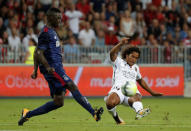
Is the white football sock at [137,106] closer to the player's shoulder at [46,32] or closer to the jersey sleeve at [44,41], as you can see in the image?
the jersey sleeve at [44,41]

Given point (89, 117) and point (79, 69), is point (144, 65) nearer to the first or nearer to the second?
point (79, 69)

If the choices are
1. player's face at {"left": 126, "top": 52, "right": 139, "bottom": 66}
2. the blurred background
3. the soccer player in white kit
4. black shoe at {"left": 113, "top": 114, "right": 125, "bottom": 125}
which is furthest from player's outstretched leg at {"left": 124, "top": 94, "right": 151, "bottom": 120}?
the blurred background

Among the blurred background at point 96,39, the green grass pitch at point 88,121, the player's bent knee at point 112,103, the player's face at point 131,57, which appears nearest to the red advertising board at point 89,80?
the blurred background at point 96,39

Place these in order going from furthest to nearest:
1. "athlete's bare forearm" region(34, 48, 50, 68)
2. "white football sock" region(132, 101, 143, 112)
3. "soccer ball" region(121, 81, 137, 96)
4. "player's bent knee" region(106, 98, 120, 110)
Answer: "soccer ball" region(121, 81, 137, 96) < "player's bent knee" region(106, 98, 120, 110) < "white football sock" region(132, 101, 143, 112) < "athlete's bare forearm" region(34, 48, 50, 68)

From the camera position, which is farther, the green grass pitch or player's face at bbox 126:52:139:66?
player's face at bbox 126:52:139:66

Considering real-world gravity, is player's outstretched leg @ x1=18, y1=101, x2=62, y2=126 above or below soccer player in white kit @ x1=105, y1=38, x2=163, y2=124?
below

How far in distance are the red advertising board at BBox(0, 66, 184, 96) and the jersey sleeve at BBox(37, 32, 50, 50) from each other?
931 cm

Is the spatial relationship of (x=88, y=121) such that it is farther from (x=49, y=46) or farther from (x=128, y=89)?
(x=49, y=46)

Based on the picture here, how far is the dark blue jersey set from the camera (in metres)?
10.4

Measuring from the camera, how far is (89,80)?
20.3 meters

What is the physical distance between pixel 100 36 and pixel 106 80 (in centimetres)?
188

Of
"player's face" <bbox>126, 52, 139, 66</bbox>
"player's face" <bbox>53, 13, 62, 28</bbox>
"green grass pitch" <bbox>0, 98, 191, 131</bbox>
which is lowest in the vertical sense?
"green grass pitch" <bbox>0, 98, 191, 131</bbox>

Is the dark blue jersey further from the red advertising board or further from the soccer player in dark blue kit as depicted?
the red advertising board

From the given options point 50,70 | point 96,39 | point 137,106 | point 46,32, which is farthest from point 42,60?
point 96,39
